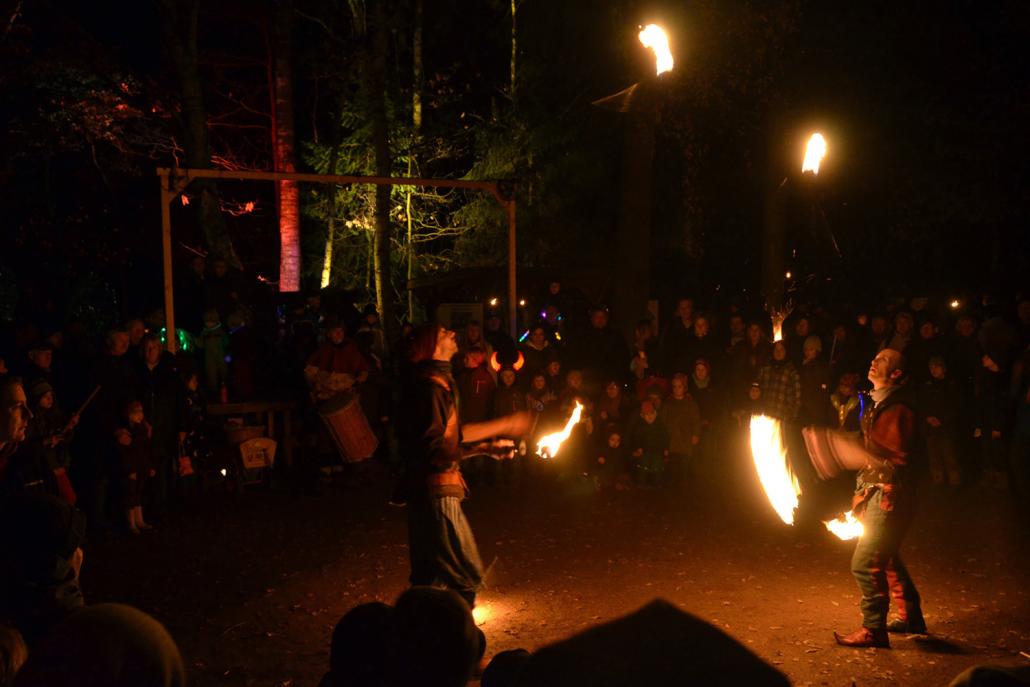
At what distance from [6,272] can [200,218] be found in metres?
3.54

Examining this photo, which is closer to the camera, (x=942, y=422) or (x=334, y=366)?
(x=334, y=366)

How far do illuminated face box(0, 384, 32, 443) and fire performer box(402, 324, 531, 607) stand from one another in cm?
405

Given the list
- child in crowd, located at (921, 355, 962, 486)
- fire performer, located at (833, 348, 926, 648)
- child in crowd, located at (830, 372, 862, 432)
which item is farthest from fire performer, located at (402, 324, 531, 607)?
child in crowd, located at (921, 355, 962, 486)

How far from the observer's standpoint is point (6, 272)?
55.7 ft

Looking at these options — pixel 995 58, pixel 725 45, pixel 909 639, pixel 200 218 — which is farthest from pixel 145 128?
pixel 909 639

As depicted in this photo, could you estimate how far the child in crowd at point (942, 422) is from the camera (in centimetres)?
1163

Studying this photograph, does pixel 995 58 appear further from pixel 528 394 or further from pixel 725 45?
pixel 528 394

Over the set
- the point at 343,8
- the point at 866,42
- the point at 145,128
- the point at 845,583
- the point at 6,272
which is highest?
the point at 343,8

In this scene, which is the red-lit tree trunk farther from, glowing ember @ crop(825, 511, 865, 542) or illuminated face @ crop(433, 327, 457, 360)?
glowing ember @ crop(825, 511, 865, 542)

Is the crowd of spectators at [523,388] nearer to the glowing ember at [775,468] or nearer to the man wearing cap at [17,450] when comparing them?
the man wearing cap at [17,450]

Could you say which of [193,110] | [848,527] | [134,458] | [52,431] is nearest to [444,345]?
[848,527]

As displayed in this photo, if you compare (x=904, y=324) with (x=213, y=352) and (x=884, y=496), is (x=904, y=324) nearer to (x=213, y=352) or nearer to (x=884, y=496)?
(x=884, y=496)

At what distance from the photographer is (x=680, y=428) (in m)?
11.9

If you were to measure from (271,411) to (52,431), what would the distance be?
3.33 m
